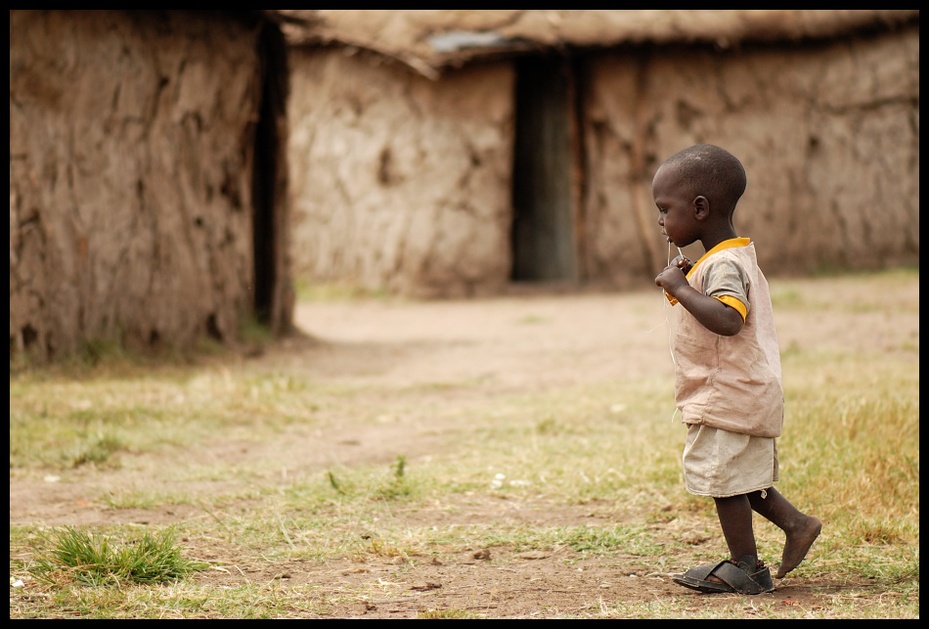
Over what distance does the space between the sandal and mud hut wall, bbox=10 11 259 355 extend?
4.70m

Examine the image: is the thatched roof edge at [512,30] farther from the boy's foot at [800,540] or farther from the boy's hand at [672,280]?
the boy's foot at [800,540]

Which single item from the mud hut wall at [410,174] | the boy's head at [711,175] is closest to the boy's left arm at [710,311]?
the boy's head at [711,175]

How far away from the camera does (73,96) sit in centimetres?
682

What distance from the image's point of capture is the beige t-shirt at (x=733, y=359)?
2801 mm

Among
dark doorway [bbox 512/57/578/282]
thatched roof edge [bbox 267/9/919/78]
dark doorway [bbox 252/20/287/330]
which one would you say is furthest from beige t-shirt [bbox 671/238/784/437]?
dark doorway [bbox 512/57/578/282]

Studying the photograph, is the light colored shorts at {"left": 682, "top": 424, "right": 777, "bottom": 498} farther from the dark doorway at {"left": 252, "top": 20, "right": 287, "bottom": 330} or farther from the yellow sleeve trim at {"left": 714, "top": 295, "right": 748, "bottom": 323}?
the dark doorway at {"left": 252, "top": 20, "right": 287, "bottom": 330}

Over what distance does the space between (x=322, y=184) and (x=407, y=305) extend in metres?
1.93

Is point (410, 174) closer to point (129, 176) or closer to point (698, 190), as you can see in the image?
point (129, 176)

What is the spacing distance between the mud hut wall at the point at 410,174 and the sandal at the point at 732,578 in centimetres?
918

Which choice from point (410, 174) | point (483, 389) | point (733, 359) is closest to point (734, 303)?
point (733, 359)

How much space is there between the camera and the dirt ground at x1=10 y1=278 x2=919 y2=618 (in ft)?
9.29
